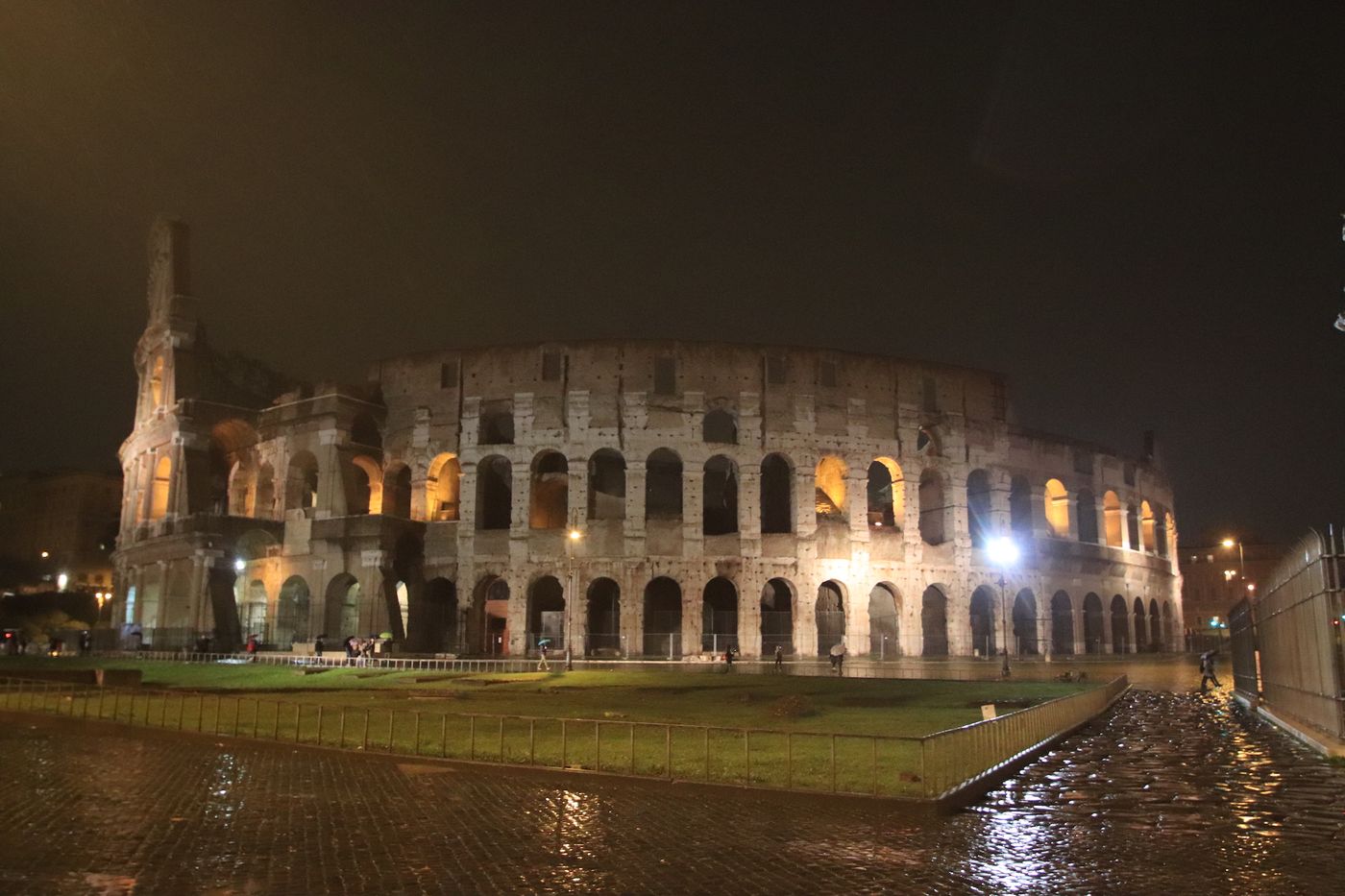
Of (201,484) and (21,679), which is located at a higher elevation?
(201,484)

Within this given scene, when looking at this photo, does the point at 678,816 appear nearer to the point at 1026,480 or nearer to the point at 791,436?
the point at 791,436

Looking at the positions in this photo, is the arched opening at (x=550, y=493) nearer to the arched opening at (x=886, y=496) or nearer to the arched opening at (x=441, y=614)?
the arched opening at (x=441, y=614)

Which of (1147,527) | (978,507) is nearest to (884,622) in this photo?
(978,507)

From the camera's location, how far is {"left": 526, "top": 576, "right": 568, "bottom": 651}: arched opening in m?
37.6

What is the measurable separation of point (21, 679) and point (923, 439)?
32632 mm

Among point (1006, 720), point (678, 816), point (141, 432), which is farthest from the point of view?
point (141, 432)

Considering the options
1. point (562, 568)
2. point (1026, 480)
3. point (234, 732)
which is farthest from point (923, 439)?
point (234, 732)

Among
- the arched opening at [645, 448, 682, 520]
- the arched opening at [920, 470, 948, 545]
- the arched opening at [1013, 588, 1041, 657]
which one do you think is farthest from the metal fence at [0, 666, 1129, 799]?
the arched opening at [1013, 588, 1041, 657]

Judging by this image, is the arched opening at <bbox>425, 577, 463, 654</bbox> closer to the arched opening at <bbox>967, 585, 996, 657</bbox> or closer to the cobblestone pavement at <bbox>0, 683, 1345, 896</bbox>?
the arched opening at <bbox>967, 585, 996, 657</bbox>

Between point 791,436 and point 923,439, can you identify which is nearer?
point 791,436

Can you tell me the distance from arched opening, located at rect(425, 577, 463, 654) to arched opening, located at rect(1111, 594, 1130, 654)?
1154 inches

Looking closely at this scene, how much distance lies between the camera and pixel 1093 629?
45.2 metres

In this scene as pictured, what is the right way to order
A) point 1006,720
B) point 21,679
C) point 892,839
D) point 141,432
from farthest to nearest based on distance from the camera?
point 141,432, point 21,679, point 1006,720, point 892,839

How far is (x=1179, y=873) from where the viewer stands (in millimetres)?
6629
